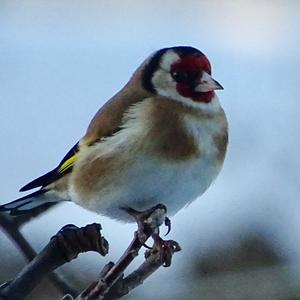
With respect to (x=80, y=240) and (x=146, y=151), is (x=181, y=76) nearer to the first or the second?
(x=146, y=151)

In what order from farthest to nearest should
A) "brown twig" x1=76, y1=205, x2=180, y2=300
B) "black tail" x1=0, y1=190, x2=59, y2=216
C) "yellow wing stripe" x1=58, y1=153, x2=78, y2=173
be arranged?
"yellow wing stripe" x1=58, y1=153, x2=78, y2=173
"black tail" x1=0, y1=190, x2=59, y2=216
"brown twig" x1=76, y1=205, x2=180, y2=300

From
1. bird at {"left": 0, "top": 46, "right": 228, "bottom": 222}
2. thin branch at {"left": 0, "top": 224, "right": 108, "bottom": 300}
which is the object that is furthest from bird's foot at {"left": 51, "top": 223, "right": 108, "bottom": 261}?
bird at {"left": 0, "top": 46, "right": 228, "bottom": 222}

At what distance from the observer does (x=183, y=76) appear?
632 mm

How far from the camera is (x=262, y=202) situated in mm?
1518

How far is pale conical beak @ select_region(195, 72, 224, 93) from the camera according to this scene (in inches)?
22.7

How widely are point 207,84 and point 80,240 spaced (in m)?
0.16

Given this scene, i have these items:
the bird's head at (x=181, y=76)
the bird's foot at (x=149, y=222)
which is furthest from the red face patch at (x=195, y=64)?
the bird's foot at (x=149, y=222)

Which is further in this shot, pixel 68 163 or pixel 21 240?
pixel 68 163

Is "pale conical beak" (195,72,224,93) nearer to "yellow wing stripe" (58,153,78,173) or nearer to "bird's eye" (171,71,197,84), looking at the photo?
"bird's eye" (171,71,197,84)

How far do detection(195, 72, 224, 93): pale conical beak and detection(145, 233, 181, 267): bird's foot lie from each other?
104 millimetres

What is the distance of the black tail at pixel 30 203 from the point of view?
1.89 ft

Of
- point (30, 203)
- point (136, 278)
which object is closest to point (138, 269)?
point (136, 278)

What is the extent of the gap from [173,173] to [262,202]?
85cm

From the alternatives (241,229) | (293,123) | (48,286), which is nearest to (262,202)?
(241,229)
